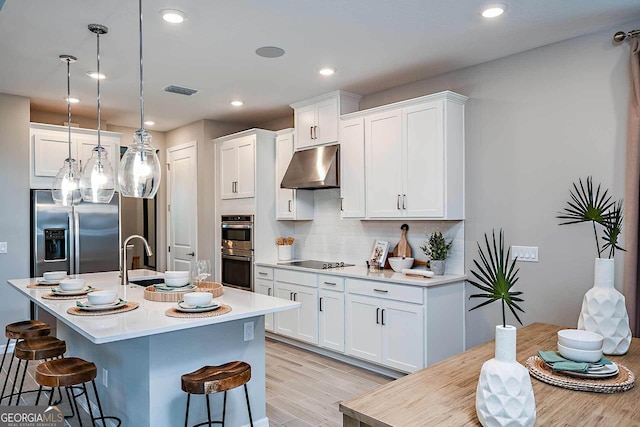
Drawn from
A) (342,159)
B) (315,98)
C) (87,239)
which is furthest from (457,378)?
(87,239)

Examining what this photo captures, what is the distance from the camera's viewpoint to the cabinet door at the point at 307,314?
454cm

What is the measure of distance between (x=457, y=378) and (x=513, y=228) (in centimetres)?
229

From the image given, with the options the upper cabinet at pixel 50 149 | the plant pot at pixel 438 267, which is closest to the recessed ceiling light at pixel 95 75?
the upper cabinet at pixel 50 149

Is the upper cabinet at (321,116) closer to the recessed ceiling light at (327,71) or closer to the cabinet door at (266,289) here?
the recessed ceiling light at (327,71)

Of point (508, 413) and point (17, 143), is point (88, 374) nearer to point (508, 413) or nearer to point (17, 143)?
point (508, 413)

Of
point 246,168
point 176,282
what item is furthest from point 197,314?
point 246,168

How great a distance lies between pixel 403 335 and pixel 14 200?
4297 millimetres

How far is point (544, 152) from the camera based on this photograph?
11.5ft

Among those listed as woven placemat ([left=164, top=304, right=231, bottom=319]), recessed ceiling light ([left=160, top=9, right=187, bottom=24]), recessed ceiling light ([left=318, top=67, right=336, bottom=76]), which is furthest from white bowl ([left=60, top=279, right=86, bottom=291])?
recessed ceiling light ([left=318, top=67, right=336, bottom=76])

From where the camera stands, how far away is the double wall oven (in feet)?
17.7

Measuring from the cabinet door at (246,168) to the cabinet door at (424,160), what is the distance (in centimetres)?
205

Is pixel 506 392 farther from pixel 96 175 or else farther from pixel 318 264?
pixel 318 264

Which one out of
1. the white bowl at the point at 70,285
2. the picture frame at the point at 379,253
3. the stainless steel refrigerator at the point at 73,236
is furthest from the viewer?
the stainless steel refrigerator at the point at 73,236

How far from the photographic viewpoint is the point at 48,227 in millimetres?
4980
